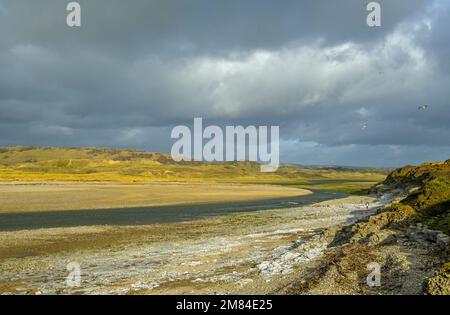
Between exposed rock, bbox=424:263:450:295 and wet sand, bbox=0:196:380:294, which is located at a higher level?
exposed rock, bbox=424:263:450:295

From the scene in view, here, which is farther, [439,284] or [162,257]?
[162,257]

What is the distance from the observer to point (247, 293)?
1784 centimetres

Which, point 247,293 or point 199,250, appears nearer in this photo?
point 247,293

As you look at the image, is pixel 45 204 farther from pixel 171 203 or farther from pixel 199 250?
pixel 199 250

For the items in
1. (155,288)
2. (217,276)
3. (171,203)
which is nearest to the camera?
(155,288)

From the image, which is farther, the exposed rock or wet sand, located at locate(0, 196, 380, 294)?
wet sand, located at locate(0, 196, 380, 294)

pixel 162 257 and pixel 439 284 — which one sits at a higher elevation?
pixel 439 284

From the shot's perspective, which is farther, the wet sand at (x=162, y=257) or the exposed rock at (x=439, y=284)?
the wet sand at (x=162, y=257)

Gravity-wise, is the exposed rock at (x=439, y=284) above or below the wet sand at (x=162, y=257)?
above
